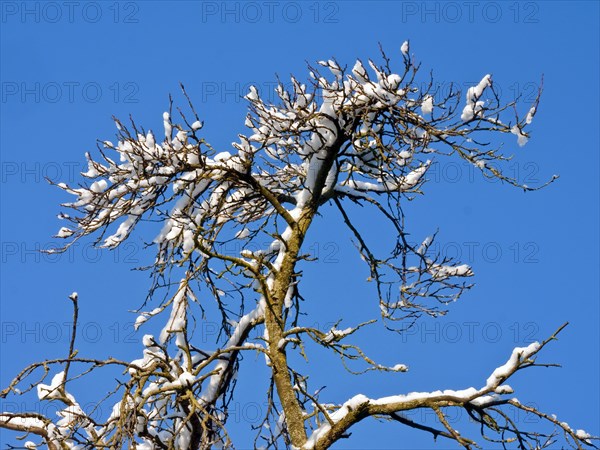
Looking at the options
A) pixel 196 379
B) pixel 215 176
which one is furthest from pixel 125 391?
pixel 215 176

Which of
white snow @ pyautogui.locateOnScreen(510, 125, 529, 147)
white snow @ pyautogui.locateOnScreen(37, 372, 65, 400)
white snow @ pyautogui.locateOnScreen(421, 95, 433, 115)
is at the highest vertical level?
white snow @ pyautogui.locateOnScreen(421, 95, 433, 115)

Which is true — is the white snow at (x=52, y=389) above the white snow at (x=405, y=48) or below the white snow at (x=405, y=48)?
below

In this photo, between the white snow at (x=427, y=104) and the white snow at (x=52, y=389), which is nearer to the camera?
the white snow at (x=52, y=389)

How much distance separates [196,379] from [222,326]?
174 centimetres

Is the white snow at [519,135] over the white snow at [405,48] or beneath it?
beneath

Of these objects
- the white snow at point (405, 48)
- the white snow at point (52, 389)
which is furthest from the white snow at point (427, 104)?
the white snow at point (52, 389)

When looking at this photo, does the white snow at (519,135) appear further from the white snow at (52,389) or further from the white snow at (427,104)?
the white snow at (52,389)

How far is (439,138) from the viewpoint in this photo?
6859 millimetres

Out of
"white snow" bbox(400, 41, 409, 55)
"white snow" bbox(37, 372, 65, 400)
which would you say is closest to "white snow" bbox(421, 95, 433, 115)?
"white snow" bbox(400, 41, 409, 55)

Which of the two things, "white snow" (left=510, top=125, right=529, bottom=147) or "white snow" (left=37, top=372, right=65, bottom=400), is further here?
"white snow" (left=510, top=125, right=529, bottom=147)

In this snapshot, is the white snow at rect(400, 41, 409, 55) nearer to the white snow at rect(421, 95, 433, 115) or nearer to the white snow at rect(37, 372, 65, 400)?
the white snow at rect(421, 95, 433, 115)

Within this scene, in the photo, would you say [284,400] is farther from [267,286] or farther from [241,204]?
[241,204]

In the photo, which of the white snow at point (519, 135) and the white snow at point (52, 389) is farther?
the white snow at point (519, 135)

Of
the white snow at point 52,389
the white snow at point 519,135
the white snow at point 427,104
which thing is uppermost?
the white snow at point 427,104
